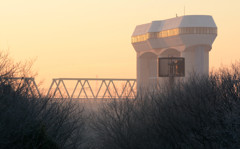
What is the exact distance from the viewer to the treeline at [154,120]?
102 ft

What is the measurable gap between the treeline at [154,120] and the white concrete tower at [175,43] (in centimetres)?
9489

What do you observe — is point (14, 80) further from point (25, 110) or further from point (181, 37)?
point (181, 37)

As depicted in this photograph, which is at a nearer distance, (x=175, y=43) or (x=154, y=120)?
(x=154, y=120)

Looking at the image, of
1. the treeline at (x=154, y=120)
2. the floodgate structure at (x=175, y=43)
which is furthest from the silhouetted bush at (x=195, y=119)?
the floodgate structure at (x=175, y=43)

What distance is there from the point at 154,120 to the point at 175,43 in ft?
384

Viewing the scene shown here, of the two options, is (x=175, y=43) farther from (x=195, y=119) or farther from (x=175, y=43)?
(x=195, y=119)

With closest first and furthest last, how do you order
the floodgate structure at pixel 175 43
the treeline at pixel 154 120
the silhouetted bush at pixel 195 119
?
the treeline at pixel 154 120 < the silhouetted bush at pixel 195 119 < the floodgate structure at pixel 175 43

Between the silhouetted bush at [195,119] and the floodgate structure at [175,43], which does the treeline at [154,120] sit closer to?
the silhouetted bush at [195,119]

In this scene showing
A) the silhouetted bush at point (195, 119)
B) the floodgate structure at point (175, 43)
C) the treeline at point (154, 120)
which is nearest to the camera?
the treeline at point (154, 120)

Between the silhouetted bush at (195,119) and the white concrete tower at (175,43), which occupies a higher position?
the white concrete tower at (175,43)

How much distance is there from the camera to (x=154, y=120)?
62750 millimetres

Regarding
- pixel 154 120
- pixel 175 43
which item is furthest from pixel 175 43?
pixel 154 120

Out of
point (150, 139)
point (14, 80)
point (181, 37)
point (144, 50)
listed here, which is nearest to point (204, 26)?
point (181, 37)

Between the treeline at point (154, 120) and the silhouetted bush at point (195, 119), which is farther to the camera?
the silhouetted bush at point (195, 119)
